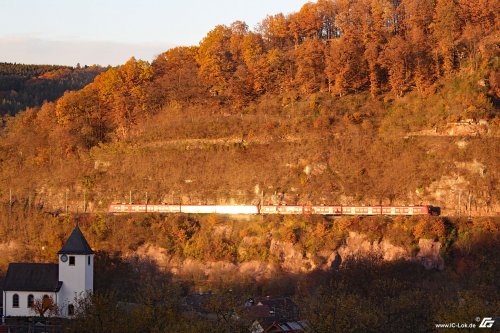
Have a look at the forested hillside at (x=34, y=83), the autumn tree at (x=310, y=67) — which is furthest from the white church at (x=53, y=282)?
the forested hillside at (x=34, y=83)

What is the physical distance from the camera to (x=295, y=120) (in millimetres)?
85625

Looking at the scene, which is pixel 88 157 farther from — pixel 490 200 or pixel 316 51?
pixel 490 200

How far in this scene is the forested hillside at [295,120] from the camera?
254ft

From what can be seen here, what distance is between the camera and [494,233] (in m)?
68.8

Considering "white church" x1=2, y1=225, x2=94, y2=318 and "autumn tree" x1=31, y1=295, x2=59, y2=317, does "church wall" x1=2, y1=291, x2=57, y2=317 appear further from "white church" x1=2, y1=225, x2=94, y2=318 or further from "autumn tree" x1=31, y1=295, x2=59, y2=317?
"autumn tree" x1=31, y1=295, x2=59, y2=317

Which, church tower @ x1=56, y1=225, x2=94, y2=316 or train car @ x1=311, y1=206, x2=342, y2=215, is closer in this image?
church tower @ x1=56, y1=225, x2=94, y2=316

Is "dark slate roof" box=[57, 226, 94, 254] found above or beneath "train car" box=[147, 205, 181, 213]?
beneath

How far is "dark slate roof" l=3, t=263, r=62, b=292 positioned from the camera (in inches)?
2443

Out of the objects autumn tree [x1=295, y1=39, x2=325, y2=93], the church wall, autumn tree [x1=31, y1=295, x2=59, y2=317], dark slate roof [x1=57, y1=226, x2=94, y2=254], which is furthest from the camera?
autumn tree [x1=295, y1=39, x2=325, y2=93]

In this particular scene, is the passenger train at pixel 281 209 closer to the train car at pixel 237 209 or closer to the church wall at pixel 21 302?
the train car at pixel 237 209

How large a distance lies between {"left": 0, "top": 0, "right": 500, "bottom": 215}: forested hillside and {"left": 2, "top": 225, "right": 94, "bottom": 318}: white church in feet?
65.7

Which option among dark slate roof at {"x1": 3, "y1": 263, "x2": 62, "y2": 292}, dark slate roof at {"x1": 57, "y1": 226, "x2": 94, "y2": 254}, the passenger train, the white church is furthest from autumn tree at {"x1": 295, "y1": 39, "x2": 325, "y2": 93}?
dark slate roof at {"x1": 3, "y1": 263, "x2": 62, "y2": 292}

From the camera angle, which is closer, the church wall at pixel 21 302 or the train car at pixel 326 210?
the church wall at pixel 21 302

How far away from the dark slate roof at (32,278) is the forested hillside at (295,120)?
67.7 feet
